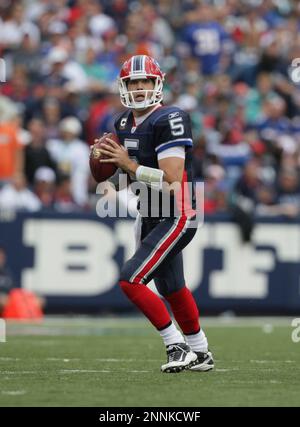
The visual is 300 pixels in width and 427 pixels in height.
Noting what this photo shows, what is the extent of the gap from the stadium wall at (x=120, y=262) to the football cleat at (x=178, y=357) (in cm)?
635

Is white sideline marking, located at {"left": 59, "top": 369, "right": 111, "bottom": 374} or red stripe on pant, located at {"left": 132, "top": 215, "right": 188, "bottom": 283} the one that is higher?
red stripe on pant, located at {"left": 132, "top": 215, "right": 188, "bottom": 283}

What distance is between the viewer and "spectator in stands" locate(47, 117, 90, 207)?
13945mm

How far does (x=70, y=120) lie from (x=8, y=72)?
1588 mm

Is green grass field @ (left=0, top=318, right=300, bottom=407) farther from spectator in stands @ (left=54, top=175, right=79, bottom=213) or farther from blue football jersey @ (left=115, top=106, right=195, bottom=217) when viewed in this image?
spectator in stands @ (left=54, top=175, right=79, bottom=213)

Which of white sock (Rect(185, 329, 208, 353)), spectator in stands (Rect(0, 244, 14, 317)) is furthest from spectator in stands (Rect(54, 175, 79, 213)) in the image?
white sock (Rect(185, 329, 208, 353))

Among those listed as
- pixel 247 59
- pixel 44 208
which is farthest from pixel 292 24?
pixel 44 208

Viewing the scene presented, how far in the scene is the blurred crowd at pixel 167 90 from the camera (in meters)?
13.9

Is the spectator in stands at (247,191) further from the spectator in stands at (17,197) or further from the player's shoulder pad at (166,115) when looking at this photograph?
the player's shoulder pad at (166,115)

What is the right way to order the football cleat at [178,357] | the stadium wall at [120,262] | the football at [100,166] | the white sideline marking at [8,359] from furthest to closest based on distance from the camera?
the stadium wall at [120,262]
the white sideline marking at [8,359]
the football at [100,166]
the football cleat at [178,357]

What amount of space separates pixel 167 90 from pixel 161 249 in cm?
859

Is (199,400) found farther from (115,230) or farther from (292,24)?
(292,24)

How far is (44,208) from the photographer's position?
13.5 metres

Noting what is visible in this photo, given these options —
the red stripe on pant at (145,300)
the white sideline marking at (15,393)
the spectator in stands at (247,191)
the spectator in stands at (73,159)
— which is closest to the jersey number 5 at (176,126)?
the red stripe on pant at (145,300)

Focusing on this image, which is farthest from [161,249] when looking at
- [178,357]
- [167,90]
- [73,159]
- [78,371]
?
[167,90]
